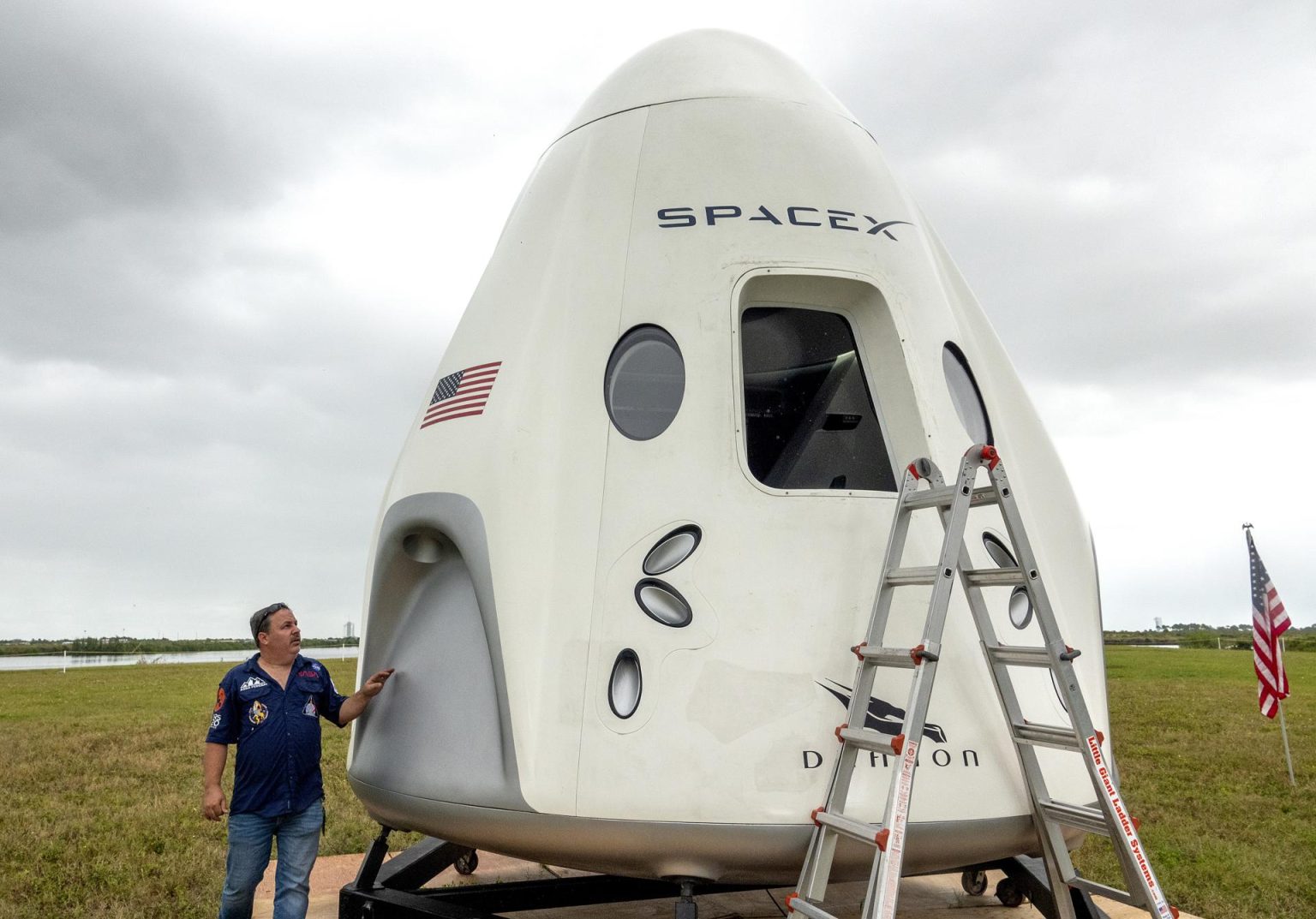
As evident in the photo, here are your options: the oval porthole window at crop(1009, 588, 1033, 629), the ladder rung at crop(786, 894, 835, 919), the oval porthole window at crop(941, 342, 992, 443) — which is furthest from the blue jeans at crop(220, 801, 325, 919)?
the oval porthole window at crop(941, 342, 992, 443)

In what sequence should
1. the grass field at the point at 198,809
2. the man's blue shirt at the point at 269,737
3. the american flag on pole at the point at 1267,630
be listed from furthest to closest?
the american flag on pole at the point at 1267,630
the grass field at the point at 198,809
the man's blue shirt at the point at 269,737

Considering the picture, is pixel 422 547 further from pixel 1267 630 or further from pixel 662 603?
pixel 1267 630

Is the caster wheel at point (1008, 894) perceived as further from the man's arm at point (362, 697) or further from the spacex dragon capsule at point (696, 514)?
the man's arm at point (362, 697)

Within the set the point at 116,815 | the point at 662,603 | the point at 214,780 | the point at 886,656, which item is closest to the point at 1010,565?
the point at 886,656

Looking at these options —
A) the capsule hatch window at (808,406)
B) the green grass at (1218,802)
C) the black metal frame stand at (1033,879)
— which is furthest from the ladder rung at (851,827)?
the green grass at (1218,802)

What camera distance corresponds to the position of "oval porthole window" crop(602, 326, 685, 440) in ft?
12.7

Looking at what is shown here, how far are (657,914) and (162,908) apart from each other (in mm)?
2794

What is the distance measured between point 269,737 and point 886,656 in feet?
7.90

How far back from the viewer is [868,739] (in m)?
3.28

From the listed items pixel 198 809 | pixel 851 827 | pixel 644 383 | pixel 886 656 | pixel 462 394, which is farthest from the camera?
pixel 198 809

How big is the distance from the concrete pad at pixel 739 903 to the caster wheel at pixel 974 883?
5 cm

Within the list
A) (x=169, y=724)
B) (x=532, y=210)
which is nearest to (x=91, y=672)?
(x=169, y=724)

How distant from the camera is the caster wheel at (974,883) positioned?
5.89 metres

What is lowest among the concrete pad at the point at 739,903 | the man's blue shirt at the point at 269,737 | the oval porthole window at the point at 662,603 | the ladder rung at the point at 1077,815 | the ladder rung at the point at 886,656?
the concrete pad at the point at 739,903
